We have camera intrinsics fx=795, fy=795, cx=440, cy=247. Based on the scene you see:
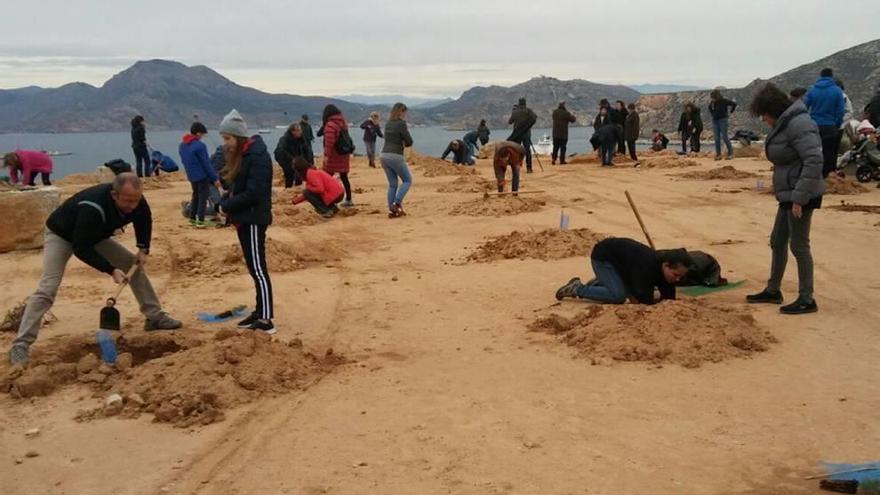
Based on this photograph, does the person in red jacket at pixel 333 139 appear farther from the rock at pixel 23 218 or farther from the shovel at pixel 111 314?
the shovel at pixel 111 314

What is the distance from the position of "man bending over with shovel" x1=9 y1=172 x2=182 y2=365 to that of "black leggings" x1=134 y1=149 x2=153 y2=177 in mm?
15777

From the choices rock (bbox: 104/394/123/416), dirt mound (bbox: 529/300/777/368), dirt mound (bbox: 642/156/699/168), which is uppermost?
dirt mound (bbox: 642/156/699/168)

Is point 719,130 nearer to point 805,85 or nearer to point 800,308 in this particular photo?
point 800,308

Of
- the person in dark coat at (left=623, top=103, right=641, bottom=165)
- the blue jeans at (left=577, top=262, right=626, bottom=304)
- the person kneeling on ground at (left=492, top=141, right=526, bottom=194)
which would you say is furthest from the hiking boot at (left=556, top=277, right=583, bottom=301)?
the person in dark coat at (left=623, top=103, right=641, bottom=165)

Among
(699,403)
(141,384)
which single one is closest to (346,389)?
(141,384)

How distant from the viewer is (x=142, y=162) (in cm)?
2148

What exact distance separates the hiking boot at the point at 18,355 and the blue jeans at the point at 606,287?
444 centimetres

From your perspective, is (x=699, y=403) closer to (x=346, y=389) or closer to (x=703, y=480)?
(x=703, y=480)

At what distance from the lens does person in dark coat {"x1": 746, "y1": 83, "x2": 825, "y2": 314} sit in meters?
6.31

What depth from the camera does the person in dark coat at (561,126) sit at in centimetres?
2128

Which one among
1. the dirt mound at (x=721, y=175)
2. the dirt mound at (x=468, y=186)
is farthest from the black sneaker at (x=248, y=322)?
the dirt mound at (x=721, y=175)

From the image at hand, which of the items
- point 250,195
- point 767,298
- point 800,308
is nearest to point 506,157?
point 767,298

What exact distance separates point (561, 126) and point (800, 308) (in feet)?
51.9

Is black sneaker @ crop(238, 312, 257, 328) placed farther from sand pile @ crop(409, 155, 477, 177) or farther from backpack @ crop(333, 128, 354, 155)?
sand pile @ crop(409, 155, 477, 177)
